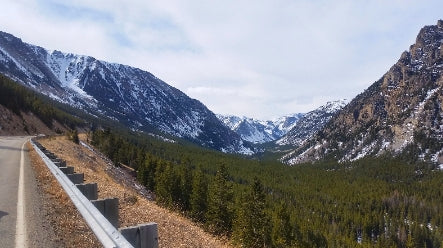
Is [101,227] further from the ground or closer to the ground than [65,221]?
further from the ground

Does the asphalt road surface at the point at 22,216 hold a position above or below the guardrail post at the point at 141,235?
below

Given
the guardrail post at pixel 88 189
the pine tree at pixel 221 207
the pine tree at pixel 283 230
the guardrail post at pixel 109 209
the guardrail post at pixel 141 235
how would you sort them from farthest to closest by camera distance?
the pine tree at pixel 283 230
the pine tree at pixel 221 207
the guardrail post at pixel 88 189
the guardrail post at pixel 109 209
the guardrail post at pixel 141 235

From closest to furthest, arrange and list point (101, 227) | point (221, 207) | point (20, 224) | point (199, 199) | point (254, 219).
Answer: point (101, 227) → point (20, 224) → point (254, 219) → point (221, 207) → point (199, 199)

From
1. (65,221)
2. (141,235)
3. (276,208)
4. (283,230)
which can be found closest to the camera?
(141,235)

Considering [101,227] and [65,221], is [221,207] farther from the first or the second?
[101,227]

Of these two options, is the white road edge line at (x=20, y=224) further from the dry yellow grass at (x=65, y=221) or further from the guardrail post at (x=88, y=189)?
the guardrail post at (x=88, y=189)

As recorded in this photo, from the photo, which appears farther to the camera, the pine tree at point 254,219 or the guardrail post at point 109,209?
the pine tree at point 254,219

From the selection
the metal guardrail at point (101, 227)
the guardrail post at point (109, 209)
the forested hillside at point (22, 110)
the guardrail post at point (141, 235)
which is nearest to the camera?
the metal guardrail at point (101, 227)

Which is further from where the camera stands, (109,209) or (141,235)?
(109,209)

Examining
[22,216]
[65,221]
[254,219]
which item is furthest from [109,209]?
[254,219]

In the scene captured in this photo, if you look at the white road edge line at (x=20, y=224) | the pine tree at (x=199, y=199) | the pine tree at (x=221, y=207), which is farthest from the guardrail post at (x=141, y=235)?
the pine tree at (x=199, y=199)

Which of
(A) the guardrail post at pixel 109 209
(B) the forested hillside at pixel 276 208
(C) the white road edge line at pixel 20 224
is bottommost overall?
(B) the forested hillside at pixel 276 208

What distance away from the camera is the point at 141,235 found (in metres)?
5.63

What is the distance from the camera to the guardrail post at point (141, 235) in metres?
5.46
